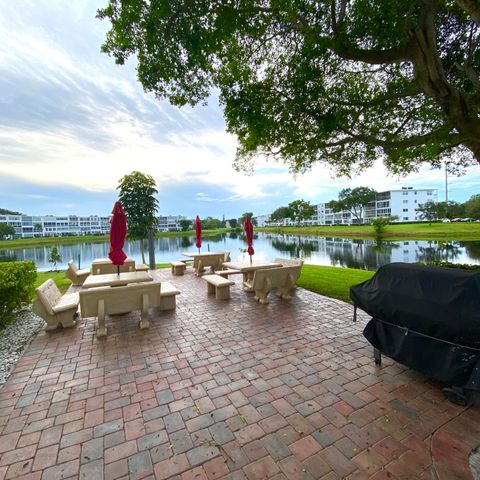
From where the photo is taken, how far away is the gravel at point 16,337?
11.5ft

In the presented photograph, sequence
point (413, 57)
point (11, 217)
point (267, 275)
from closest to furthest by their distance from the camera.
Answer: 1. point (413, 57)
2. point (267, 275)
3. point (11, 217)

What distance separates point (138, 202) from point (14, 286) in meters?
10.7

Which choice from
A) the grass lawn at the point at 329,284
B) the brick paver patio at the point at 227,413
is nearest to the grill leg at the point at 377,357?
the brick paver patio at the point at 227,413

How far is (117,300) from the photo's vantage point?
4.66 m

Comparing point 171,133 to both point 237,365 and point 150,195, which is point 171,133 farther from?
point 237,365

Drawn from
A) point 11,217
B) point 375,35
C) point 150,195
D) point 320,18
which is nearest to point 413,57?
point 375,35

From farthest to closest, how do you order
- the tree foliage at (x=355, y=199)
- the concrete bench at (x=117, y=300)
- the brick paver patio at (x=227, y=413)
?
1. the tree foliage at (x=355, y=199)
2. the concrete bench at (x=117, y=300)
3. the brick paver patio at (x=227, y=413)

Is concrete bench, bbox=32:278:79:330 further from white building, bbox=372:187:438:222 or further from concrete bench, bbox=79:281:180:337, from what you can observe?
white building, bbox=372:187:438:222

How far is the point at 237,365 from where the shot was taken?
133 inches

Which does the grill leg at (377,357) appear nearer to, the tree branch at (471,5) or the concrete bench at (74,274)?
the tree branch at (471,5)

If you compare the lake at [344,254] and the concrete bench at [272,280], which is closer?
the concrete bench at [272,280]

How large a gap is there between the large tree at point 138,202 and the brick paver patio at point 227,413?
11650 millimetres

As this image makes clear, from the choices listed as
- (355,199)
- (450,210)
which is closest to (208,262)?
(450,210)

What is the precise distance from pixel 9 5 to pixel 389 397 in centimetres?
890
